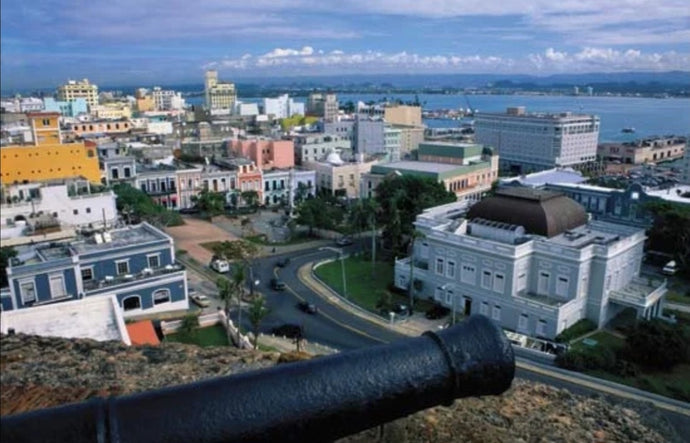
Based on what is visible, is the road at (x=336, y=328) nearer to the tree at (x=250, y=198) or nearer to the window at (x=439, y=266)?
the window at (x=439, y=266)

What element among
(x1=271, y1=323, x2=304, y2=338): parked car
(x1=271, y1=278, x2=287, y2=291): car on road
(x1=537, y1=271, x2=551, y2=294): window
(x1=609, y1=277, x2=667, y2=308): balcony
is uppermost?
(x1=537, y1=271, x2=551, y2=294): window

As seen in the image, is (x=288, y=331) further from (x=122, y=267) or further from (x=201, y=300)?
(x=122, y=267)

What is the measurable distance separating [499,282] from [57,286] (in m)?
11.6

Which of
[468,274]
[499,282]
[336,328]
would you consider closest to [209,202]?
[336,328]

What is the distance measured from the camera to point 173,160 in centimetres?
3566

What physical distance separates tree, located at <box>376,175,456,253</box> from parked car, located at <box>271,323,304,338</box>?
8.06 metres

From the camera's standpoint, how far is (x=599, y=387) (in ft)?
40.8

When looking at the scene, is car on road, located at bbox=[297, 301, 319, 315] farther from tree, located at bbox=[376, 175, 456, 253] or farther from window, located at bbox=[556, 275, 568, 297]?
window, located at bbox=[556, 275, 568, 297]

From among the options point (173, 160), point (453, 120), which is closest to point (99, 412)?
point (173, 160)

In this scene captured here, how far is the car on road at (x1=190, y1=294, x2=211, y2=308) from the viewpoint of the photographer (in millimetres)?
17312

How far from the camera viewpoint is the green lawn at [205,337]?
13781mm

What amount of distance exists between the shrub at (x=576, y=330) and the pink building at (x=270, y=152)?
24926 millimetres

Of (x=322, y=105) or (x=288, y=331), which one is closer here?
(x=288, y=331)

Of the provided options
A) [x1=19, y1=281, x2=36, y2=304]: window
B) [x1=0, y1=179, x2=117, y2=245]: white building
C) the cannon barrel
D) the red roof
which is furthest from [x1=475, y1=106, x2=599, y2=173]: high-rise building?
the cannon barrel
